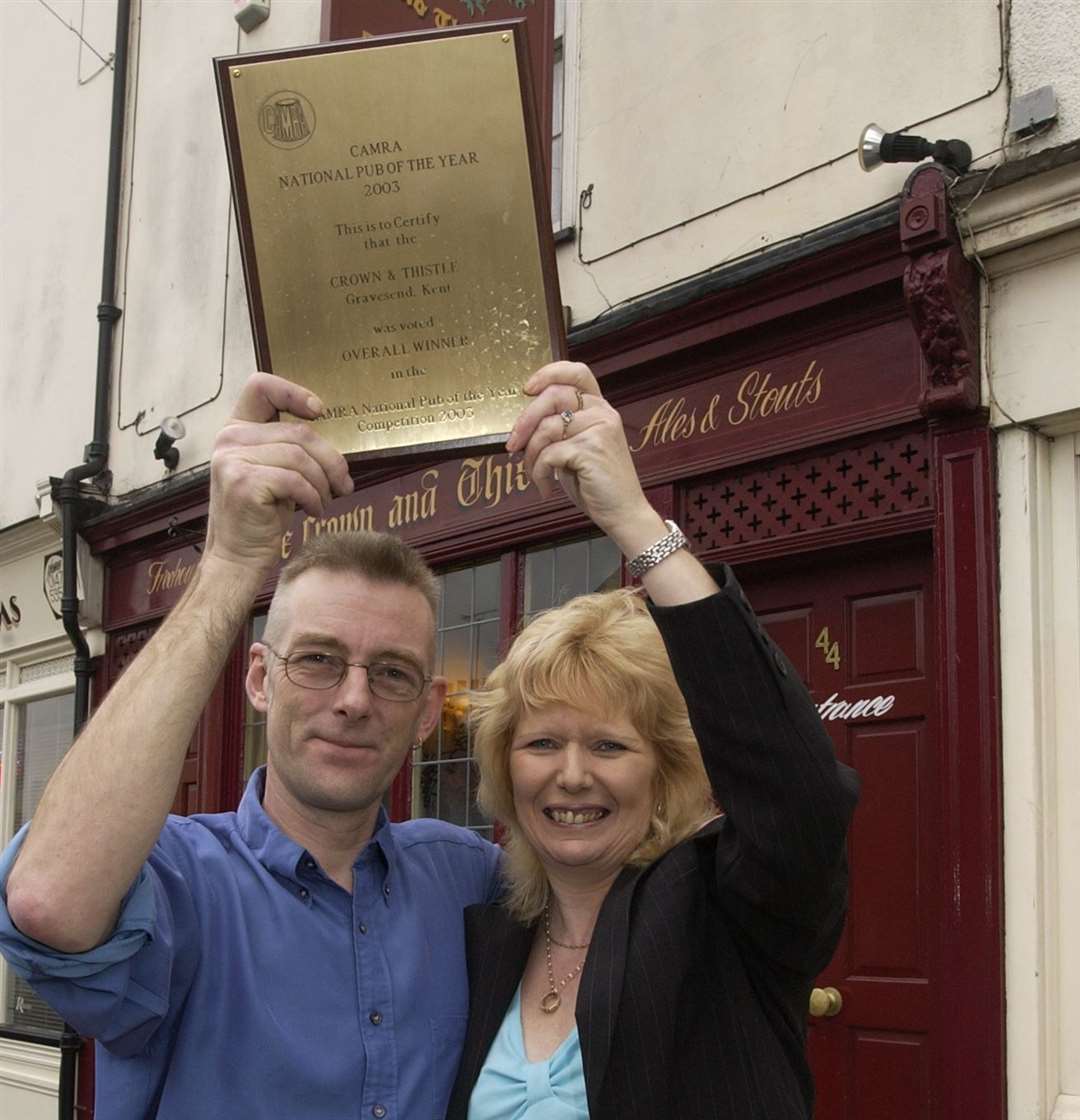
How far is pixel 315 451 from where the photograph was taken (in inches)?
89.9

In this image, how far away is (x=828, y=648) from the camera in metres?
5.30

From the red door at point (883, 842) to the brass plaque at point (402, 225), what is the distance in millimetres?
2818

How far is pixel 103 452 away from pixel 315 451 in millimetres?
7681

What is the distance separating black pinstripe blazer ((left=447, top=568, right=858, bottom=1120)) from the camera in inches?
81.5

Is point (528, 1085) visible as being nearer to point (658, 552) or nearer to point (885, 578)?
point (658, 552)

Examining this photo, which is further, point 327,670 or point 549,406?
point 327,670

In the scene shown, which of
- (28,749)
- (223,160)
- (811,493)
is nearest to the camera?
(811,493)

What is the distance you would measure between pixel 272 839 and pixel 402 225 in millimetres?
1022

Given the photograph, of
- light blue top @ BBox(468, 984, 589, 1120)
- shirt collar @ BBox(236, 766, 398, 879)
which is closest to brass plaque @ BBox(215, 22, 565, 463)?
shirt collar @ BBox(236, 766, 398, 879)

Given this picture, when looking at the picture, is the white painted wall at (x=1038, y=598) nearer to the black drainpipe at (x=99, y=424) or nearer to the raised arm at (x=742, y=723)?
the raised arm at (x=742, y=723)

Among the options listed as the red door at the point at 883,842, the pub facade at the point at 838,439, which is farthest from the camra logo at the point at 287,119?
the red door at the point at 883,842

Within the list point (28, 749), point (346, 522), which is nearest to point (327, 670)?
point (346, 522)

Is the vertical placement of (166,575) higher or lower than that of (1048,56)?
lower

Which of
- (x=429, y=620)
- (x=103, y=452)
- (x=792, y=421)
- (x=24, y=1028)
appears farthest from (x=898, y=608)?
(x=24, y=1028)
